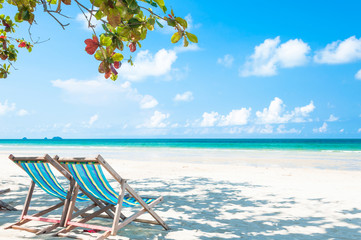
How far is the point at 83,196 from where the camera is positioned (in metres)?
3.81

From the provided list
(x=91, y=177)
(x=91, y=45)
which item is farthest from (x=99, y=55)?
(x=91, y=177)

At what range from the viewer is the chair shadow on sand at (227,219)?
361cm

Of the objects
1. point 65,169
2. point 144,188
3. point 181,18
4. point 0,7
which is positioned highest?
point 0,7

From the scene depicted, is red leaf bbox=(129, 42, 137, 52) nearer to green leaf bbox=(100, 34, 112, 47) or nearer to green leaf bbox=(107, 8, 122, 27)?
green leaf bbox=(100, 34, 112, 47)

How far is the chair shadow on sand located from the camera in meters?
3.61

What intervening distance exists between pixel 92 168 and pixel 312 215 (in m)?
3.24

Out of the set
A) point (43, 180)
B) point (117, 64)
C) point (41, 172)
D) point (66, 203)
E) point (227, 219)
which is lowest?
point (227, 219)

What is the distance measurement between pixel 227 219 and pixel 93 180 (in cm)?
199

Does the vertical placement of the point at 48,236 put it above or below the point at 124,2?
below

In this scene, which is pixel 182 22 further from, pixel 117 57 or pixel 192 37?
pixel 117 57

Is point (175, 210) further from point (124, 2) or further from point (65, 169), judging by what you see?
point (124, 2)

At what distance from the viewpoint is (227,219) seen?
169 inches

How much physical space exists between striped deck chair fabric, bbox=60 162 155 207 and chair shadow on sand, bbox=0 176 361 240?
19.4 inches

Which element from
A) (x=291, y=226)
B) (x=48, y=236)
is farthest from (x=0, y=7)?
(x=291, y=226)
